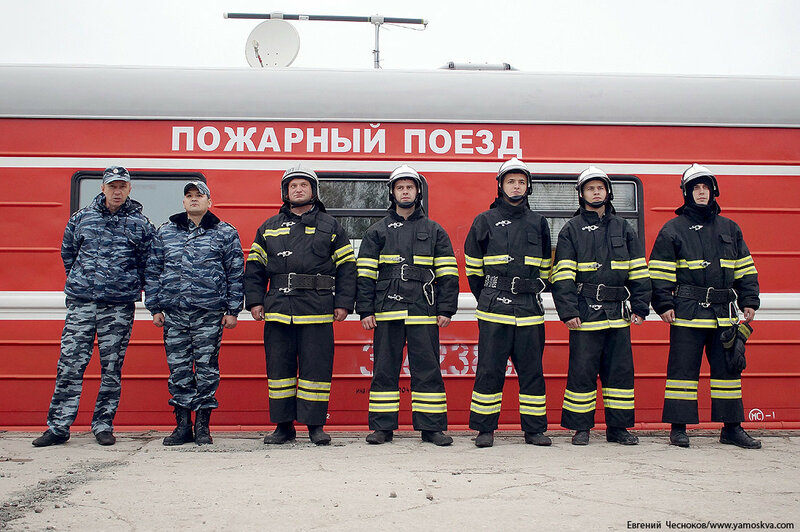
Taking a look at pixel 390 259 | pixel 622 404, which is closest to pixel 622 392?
pixel 622 404

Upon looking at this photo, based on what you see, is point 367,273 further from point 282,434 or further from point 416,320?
point 282,434

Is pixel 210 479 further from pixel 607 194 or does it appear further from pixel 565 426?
pixel 607 194

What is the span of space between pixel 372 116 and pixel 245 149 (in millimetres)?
970

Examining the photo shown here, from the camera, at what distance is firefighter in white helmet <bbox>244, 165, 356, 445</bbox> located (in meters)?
4.80

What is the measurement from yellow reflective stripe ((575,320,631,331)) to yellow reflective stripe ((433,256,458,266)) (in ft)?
3.16

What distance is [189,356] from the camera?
484cm

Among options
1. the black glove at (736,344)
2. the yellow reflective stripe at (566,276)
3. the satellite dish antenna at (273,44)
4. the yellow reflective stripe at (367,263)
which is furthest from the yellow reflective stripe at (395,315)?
the satellite dish antenna at (273,44)

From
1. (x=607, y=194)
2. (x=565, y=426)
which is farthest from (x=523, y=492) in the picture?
(x=607, y=194)

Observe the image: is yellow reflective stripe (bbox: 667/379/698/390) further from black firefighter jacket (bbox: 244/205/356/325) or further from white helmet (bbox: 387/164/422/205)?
black firefighter jacket (bbox: 244/205/356/325)

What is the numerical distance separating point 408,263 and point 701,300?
6.68 feet

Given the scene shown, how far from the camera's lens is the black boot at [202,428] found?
474cm

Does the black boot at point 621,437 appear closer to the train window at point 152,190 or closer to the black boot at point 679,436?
the black boot at point 679,436

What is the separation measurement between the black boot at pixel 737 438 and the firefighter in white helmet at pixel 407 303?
1.97 m

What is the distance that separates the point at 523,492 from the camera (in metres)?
3.47
